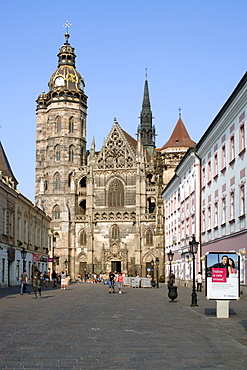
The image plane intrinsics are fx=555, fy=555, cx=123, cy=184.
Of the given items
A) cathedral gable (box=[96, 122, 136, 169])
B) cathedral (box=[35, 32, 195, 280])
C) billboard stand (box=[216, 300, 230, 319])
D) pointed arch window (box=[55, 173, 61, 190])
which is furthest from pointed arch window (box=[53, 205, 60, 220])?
billboard stand (box=[216, 300, 230, 319])

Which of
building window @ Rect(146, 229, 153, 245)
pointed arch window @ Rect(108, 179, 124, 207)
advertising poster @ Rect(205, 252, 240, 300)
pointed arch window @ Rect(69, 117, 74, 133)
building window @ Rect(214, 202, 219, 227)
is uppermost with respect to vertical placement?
pointed arch window @ Rect(69, 117, 74, 133)

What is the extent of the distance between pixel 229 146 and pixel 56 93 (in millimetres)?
68527

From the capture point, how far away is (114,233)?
91125 mm

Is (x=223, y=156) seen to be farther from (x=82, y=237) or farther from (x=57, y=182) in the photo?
(x=57, y=182)

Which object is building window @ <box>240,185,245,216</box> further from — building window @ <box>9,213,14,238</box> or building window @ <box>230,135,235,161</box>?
building window @ <box>9,213,14,238</box>

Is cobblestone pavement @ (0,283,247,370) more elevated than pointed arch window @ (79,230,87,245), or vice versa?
pointed arch window @ (79,230,87,245)

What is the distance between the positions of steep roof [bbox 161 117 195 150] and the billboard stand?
72.6 metres

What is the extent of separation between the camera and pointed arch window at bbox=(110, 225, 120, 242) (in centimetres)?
9088

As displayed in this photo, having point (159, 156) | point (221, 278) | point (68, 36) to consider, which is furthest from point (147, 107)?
point (221, 278)

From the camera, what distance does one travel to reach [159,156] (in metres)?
90.9

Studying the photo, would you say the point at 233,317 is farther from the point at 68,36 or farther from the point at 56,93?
the point at 68,36

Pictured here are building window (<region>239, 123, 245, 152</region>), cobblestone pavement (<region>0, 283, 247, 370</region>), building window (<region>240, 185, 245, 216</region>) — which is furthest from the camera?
building window (<region>239, 123, 245, 152</region>)

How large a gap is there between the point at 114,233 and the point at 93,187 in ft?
27.8

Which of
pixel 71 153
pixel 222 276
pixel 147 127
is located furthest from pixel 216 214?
pixel 147 127
